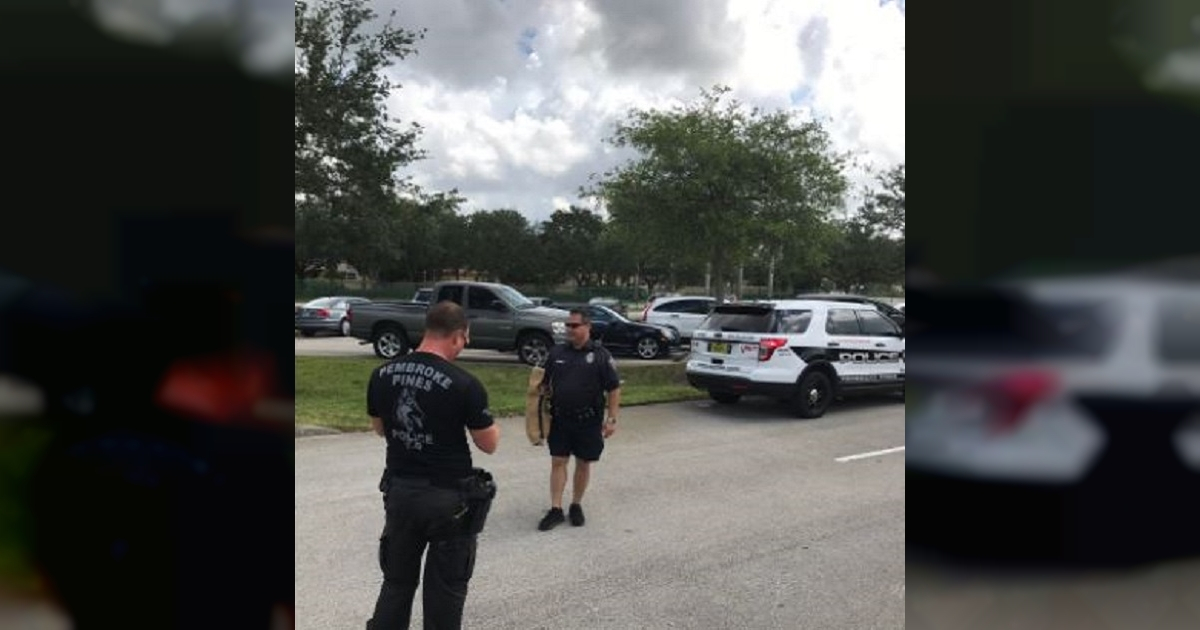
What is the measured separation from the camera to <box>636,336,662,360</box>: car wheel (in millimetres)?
17734

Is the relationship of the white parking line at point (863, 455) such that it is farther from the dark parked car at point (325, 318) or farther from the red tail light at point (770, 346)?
the dark parked car at point (325, 318)

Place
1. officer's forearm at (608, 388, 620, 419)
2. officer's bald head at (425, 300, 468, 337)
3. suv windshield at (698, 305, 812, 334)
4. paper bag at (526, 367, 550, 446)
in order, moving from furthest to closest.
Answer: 1. suv windshield at (698, 305, 812, 334)
2. officer's forearm at (608, 388, 620, 419)
3. paper bag at (526, 367, 550, 446)
4. officer's bald head at (425, 300, 468, 337)

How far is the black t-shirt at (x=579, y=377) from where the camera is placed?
5223 mm

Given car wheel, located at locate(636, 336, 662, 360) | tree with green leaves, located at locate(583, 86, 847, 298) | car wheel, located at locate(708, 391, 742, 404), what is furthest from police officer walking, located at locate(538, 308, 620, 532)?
car wheel, located at locate(636, 336, 662, 360)

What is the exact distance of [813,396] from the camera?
998 centimetres

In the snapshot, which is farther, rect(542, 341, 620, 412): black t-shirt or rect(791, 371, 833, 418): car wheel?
rect(791, 371, 833, 418): car wheel

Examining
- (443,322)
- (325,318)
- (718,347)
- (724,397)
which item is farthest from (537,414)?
(325,318)

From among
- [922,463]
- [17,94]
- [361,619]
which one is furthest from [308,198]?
[922,463]

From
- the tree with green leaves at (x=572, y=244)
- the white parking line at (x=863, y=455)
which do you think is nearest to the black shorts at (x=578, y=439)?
the white parking line at (x=863, y=455)

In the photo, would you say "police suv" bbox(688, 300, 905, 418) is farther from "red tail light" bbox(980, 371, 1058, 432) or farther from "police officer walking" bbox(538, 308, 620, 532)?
"red tail light" bbox(980, 371, 1058, 432)

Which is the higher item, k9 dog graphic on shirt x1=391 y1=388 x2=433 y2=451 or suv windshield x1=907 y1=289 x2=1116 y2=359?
suv windshield x1=907 y1=289 x2=1116 y2=359

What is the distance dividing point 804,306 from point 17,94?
9758 millimetres

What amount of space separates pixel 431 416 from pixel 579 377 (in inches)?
88.0

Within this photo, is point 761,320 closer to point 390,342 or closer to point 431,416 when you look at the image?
point 431,416
